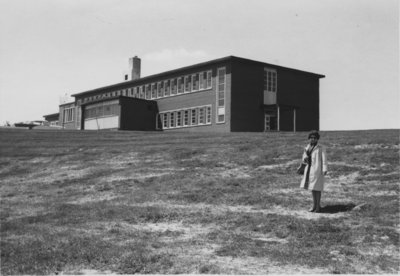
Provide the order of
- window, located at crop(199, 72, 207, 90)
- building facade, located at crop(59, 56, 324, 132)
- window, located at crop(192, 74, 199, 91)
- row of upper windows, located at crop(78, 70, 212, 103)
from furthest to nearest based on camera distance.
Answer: window, located at crop(192, 74, 199, 91) < row of upper windows, located at crop(78, 70, 212, 103) < window, located at crop(199, 72, 207, 90) < building facade, located at crop(59, 56, 324, 132)

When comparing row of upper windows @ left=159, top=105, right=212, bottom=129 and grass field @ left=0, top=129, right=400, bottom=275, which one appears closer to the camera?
grass field @ left=0, top=129, right=400, bottom=275

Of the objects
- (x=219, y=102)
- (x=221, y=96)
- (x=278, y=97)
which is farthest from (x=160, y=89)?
(x=278, y=97)

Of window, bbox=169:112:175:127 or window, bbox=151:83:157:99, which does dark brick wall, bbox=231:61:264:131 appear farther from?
window, bbox=151:83:157:99

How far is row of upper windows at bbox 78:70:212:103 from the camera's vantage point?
4594cm

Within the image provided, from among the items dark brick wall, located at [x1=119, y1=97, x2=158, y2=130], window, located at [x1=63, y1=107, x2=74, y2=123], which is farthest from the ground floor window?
window, located at [x1=63, y1=107, x2=74, y2=123]

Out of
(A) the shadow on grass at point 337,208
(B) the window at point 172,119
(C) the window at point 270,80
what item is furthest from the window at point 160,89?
(A) the shadow on grass at point 337,208

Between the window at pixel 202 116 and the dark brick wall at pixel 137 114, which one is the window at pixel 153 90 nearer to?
the dark brick wall at pixel 137 114

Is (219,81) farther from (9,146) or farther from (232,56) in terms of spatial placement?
(9,146)

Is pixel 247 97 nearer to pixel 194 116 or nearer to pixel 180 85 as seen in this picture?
pixel 194 116

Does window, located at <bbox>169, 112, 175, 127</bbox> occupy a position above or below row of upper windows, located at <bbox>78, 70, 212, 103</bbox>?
below

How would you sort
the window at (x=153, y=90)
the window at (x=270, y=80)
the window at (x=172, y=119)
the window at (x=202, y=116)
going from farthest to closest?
the window at (x=153, y=90) < the window at (x=172, y=119) < the window at (x=202, y=116) < the window at (x=270, y=80)

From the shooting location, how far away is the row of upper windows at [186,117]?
45.2 m

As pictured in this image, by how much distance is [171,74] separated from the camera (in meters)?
49.9

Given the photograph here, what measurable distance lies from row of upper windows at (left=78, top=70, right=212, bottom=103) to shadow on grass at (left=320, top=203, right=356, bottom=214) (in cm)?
→ 3286
